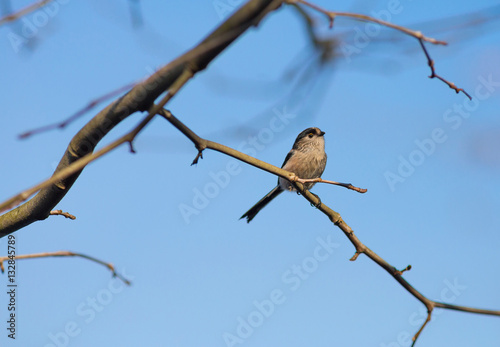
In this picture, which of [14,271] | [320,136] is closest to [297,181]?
[14,271]

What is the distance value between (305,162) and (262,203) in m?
0.88

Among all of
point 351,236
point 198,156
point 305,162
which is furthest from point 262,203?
point 198,156

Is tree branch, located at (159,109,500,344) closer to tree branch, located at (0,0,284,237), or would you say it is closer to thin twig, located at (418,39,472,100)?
tree branch, located at (0,0,284,237)

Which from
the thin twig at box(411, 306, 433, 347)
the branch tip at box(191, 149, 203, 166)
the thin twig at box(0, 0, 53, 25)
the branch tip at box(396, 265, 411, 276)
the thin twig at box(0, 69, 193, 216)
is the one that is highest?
the thin twig at box(0, 0, 53, 25)

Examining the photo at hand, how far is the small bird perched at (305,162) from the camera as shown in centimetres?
706

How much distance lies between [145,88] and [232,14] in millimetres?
575

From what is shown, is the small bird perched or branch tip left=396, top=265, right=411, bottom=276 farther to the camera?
the small bird perched

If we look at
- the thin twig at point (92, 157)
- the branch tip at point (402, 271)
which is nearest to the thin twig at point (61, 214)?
the thin twig at point (92, 157)

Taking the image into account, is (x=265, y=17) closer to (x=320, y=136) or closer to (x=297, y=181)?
(x=297, y=181)

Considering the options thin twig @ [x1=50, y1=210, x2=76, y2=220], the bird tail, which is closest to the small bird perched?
the bird tail

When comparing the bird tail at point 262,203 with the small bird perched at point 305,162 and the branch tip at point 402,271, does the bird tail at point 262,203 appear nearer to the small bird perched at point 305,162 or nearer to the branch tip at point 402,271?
the small bird perched at point 305,162

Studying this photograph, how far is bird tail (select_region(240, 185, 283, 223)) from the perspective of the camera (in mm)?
6957

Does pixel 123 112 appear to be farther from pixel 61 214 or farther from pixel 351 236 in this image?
pixel 351 236

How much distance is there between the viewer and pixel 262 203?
279 inches
